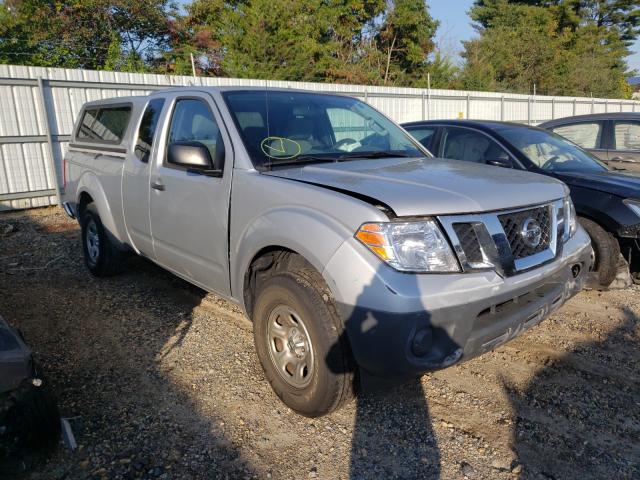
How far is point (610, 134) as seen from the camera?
6.56m

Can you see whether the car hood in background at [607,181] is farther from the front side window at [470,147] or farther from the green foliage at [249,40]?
the green foliage at [249,40]

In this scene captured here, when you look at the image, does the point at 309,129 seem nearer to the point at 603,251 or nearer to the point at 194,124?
the point at 194,124

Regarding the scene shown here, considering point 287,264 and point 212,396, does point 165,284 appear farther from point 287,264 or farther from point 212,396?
point 287,264

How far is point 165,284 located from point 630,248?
4.60m

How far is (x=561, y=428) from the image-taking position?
273 cm

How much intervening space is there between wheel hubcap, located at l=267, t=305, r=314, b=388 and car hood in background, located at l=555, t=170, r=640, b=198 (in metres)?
3.28

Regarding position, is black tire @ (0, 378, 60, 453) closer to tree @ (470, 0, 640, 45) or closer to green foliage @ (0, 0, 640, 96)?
green foliage @ (0, 0, 640, 96)

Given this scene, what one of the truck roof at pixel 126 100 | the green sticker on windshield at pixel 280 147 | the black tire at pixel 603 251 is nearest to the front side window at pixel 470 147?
the black tire at pixel 603 251

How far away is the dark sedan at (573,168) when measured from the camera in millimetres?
4402

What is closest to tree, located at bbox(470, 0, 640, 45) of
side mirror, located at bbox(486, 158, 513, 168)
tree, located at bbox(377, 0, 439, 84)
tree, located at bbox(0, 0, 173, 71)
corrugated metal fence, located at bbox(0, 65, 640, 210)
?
tree, located at bbox(377, 0, 439, 84)

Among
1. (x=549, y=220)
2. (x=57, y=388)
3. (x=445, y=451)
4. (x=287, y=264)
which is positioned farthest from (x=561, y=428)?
(x=57, y=388)

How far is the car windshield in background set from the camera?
327cm

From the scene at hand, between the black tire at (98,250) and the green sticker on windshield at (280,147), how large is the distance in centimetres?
250

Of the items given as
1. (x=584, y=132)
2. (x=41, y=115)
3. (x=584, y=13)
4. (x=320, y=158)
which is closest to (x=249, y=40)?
(x=41, y=115)
